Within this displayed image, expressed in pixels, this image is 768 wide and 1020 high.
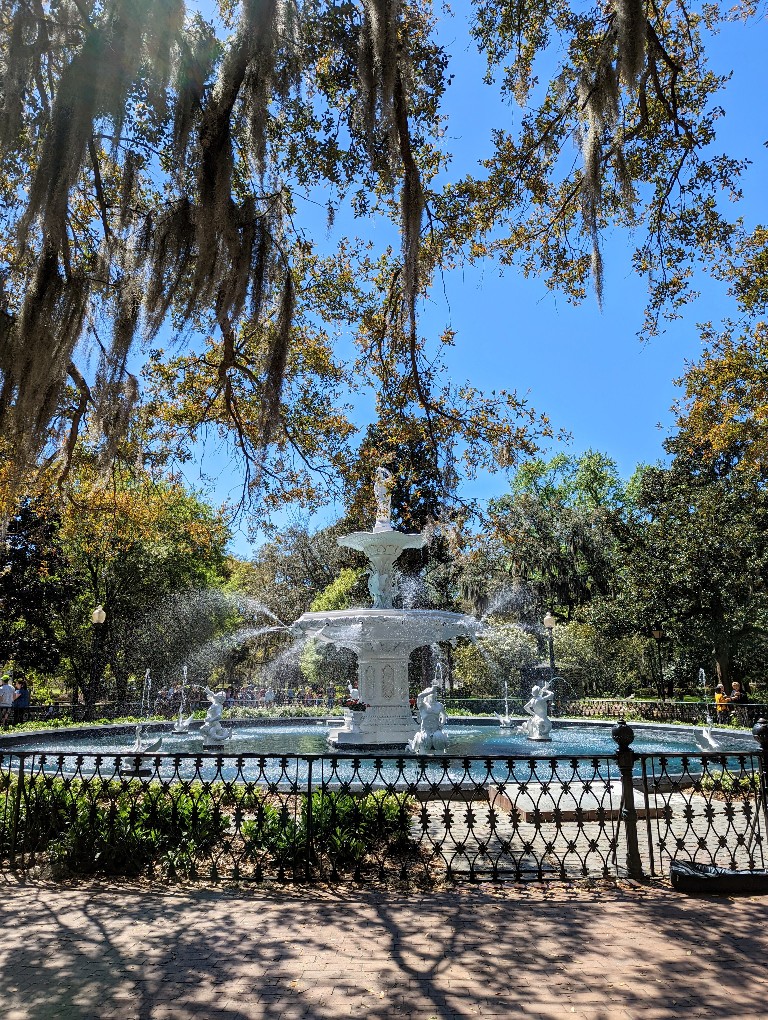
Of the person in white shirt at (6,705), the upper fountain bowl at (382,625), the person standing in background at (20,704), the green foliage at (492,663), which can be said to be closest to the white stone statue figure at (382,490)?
the upper fountain bowl at (382,625)

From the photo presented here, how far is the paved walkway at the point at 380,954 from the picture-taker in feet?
12.2

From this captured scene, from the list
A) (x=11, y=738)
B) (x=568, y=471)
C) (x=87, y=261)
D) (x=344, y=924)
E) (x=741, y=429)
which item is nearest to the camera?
(x=344, y=924)

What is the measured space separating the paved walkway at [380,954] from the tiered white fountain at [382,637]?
7343mm

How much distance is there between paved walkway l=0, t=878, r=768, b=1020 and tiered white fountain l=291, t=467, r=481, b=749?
7.34 m

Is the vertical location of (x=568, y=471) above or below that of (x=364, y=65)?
above

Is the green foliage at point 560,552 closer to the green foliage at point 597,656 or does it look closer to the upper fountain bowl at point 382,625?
the green foliage at point 597,656

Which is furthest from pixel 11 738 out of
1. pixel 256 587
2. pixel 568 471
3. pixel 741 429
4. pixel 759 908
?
pixel 568 471

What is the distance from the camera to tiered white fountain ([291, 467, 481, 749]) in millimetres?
12984

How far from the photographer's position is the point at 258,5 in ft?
17.8

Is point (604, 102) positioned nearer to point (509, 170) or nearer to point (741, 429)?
point (509, 170)

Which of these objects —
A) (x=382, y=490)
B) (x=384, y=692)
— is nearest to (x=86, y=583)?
(x=384, y=692)

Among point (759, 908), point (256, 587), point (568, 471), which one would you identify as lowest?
point (759, 908)

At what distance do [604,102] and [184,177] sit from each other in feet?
12.2

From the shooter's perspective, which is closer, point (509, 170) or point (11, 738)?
point (509, 170)
